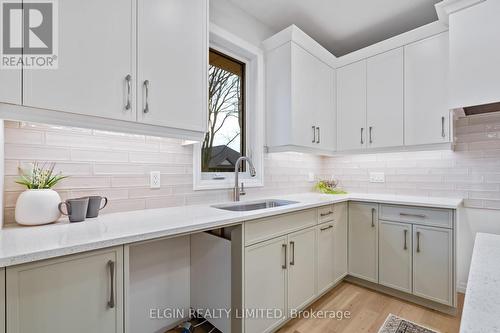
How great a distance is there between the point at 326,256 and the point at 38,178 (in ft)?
6.88

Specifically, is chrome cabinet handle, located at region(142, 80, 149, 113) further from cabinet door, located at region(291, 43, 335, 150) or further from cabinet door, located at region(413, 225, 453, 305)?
cabinet door, located at region(413, 225, 453, 305)

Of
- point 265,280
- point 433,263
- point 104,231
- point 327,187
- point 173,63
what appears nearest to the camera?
point 104,231

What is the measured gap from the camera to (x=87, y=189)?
1.40 meters

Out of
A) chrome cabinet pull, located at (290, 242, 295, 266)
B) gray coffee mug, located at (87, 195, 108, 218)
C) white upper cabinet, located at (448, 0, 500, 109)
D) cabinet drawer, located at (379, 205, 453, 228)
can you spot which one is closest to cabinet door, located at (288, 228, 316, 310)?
chrome cabinet pull, located at (290, 242, 295, 266)

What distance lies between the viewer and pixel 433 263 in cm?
198

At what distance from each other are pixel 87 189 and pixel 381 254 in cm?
241

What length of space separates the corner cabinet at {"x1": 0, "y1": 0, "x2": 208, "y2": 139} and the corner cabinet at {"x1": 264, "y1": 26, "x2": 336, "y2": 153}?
0.92 m

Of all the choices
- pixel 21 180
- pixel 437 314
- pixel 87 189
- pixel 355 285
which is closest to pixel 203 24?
pixel 87 189

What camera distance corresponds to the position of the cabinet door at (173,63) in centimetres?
134

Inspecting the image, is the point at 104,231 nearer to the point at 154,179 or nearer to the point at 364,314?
the point at 154,179

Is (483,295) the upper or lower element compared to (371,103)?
lower

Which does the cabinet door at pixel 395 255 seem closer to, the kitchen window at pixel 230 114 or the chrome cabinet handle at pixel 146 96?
the kitchen window at pixel 230 114

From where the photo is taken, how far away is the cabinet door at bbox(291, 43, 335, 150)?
229 cm

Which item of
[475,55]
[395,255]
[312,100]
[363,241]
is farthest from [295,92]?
[395,255]
